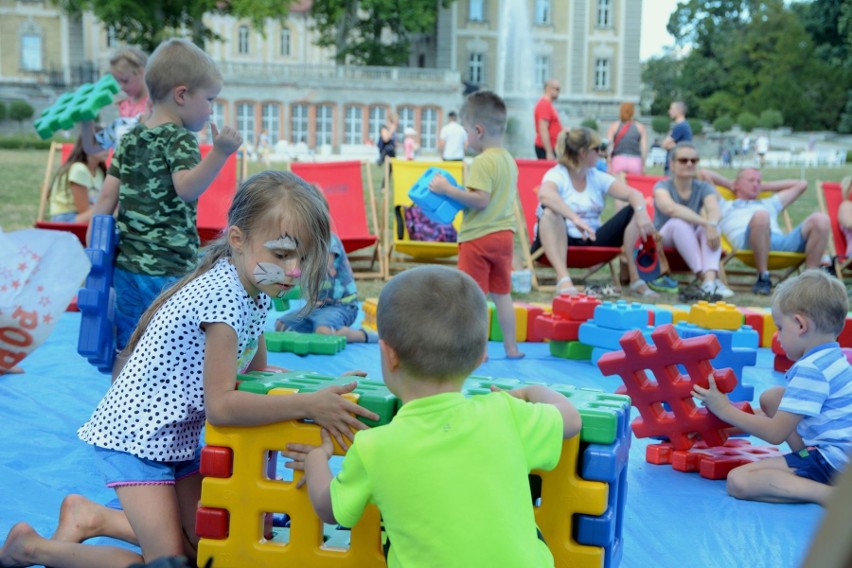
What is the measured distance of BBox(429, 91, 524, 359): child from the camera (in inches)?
207

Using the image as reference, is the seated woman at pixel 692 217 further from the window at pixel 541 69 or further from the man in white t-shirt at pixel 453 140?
the window at pixel 541 69

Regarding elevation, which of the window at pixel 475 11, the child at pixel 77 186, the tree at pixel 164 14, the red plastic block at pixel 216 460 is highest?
the window at pixel 475 11

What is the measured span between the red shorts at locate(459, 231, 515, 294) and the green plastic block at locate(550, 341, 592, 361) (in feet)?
1.82

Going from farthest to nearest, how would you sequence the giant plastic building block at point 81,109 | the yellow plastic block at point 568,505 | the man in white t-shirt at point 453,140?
the man in white t-shirt at point 453,140, the giant plastic building block at point 81,109, the yellow plastic block at point 568,505

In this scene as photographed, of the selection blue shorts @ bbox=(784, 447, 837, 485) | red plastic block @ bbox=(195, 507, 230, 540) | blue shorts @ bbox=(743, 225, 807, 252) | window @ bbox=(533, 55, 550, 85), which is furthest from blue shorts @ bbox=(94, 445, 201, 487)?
window @ bbox=(533, 55, 550, 85)

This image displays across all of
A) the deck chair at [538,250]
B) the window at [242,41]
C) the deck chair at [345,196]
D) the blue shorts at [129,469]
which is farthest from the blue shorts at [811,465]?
the window at [242,41]

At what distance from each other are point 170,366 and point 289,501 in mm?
A: 471

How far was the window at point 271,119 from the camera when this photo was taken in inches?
1737

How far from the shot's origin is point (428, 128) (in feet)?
148

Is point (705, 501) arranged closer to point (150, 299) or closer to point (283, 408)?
point (283, 408)

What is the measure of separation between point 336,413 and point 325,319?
3514 mm

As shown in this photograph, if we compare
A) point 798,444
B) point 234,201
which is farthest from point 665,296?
point 234,201

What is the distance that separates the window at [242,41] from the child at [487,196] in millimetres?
57880

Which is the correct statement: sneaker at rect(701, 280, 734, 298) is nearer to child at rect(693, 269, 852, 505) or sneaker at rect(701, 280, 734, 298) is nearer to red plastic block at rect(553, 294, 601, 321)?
red plastic block at rect(553, 294, 601, 321)
